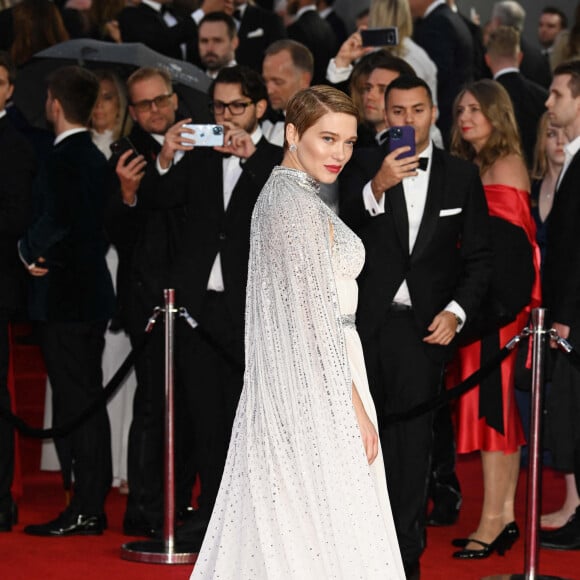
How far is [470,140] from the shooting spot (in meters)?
6.89

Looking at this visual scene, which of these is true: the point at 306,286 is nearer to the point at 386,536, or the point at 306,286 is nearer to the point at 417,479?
the point at 386,536

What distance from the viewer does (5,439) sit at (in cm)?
693

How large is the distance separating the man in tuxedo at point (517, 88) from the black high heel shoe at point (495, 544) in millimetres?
3213

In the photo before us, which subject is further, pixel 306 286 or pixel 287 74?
pixel 287 74

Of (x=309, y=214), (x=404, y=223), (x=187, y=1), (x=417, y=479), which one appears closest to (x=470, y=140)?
(x=404, y=223)

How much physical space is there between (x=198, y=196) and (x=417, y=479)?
163 centimetres

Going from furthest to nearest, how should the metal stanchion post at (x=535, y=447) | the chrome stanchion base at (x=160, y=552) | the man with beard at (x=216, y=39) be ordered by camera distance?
the man with beard at (x=216, y=39)
the chrome stanchion base at (x=160, y=552)
the metal stanchion post at (x=535, y=447)

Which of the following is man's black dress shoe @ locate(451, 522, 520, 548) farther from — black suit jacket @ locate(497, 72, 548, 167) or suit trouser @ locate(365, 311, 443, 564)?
black suit jacket @ locate(497, 72, 548, 167)

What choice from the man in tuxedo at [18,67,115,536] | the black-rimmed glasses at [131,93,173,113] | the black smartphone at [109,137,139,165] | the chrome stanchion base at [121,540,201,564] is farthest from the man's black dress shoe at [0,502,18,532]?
the black-rimmed glasses at [131,93,173,113]

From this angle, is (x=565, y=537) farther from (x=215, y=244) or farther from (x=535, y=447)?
(x=215, y=244)

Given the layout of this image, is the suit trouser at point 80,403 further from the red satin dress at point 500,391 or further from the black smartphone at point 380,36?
the black smartphone at point 380,36

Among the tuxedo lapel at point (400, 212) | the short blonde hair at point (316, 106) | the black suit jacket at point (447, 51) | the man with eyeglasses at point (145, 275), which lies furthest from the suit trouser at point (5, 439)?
the black suit jacket at point (447, 51)

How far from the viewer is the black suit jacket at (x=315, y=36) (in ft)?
32.4

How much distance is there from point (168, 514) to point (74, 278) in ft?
4.26
